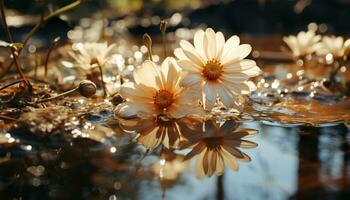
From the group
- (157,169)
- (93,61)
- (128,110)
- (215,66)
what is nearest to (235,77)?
(215,66)

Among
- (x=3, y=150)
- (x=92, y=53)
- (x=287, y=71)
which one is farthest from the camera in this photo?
(x=287, y=71)

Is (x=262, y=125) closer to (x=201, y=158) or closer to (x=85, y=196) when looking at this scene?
(x=201, y=158)

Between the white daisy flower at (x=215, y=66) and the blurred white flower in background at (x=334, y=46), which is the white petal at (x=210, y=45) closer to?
the white daisy flower at (x=215, y=66)

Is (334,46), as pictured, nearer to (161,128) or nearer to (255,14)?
(161,128)

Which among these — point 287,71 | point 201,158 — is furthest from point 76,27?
point 201,158

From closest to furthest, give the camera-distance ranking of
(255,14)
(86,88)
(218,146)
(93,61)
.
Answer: (218,146) < (86,88) < (93,61) < (255,14)

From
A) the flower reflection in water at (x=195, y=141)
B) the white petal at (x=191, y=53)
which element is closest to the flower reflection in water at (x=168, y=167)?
the flower reflection in water at (x=195, y=141)

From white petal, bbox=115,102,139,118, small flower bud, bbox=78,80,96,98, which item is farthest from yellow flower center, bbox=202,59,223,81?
small flower bud, bbox=78,80,96,98

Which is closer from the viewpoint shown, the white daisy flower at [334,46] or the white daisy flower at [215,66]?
the white daisy flower at [215,66]
